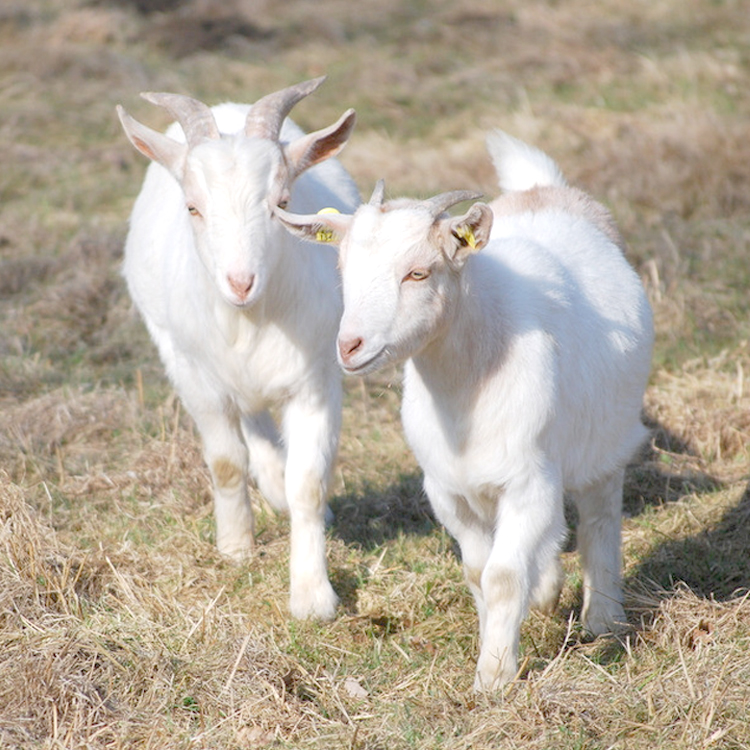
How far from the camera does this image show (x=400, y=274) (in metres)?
3.38

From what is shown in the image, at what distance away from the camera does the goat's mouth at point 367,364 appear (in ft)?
10.8

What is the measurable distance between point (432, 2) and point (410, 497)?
1202cm

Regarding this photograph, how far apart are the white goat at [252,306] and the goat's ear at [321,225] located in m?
0.41

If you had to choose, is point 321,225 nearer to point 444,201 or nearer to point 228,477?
point 444,201

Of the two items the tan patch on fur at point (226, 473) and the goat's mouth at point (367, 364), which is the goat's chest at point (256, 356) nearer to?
the tan patch on fur at point (226, 473)

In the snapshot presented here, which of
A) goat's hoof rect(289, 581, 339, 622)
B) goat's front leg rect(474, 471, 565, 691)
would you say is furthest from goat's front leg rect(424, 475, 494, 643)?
goat's hoof rect(289, 581, 339, 622)

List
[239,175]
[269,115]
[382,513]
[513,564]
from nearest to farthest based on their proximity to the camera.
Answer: [513,564]
[239,175]
[269,115]
[382,513]

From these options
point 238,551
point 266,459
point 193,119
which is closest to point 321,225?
point 193,119

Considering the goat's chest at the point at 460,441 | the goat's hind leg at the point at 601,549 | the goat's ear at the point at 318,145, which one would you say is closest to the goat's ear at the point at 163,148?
the goat's ear at the point at 318,145

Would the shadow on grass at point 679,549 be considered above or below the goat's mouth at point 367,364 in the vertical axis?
below

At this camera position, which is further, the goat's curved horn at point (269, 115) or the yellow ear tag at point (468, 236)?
the goat's curved horn at point (269, 115)

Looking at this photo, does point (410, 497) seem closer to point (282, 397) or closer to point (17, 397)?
point (282, 397)

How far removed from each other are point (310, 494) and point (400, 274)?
139cm

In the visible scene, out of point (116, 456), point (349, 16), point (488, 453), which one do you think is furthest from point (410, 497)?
point (349, 16)
